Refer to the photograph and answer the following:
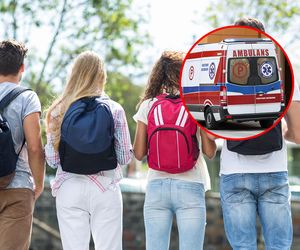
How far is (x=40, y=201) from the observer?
44.0 ft

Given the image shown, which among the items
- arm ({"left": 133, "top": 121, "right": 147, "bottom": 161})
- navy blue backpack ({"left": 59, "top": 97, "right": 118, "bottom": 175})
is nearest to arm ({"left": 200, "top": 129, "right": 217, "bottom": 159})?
arm ({"left": 133, "top": 121, "right": 147, "bottom": 161})

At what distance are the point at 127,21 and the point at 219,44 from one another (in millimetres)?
10747

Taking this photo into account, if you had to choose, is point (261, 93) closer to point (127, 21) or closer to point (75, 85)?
point (75, 85)

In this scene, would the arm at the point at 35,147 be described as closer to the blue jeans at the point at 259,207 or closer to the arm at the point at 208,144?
the arm at the point at 208,144

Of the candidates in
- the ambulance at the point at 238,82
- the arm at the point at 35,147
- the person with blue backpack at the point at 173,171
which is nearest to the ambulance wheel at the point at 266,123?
the ambulance at the point at 238,82

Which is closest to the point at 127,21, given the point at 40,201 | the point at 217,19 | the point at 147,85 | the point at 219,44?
the point at 40,201

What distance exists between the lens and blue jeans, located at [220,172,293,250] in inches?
214

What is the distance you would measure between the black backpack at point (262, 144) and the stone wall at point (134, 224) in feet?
24.4

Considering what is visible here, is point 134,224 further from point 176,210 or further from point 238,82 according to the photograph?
point 238,82

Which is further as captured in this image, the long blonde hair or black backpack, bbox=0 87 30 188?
the long blonde hair

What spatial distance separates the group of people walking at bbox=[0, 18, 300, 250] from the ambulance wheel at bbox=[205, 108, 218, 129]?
3.15 ft

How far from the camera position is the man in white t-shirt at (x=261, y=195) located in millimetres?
5422

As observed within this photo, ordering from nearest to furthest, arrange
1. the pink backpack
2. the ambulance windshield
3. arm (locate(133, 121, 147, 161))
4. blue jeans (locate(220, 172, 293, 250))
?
the ambulance windshield < blue jeans (locate(220, 172, 293, 250)) < the pink backpack < arm (locate(133, 121, 147, 161))

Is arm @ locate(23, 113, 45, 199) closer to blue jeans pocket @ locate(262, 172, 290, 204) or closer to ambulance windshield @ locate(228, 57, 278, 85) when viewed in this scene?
blue jeans pocket @ locate(262, 172, 290, 204)
